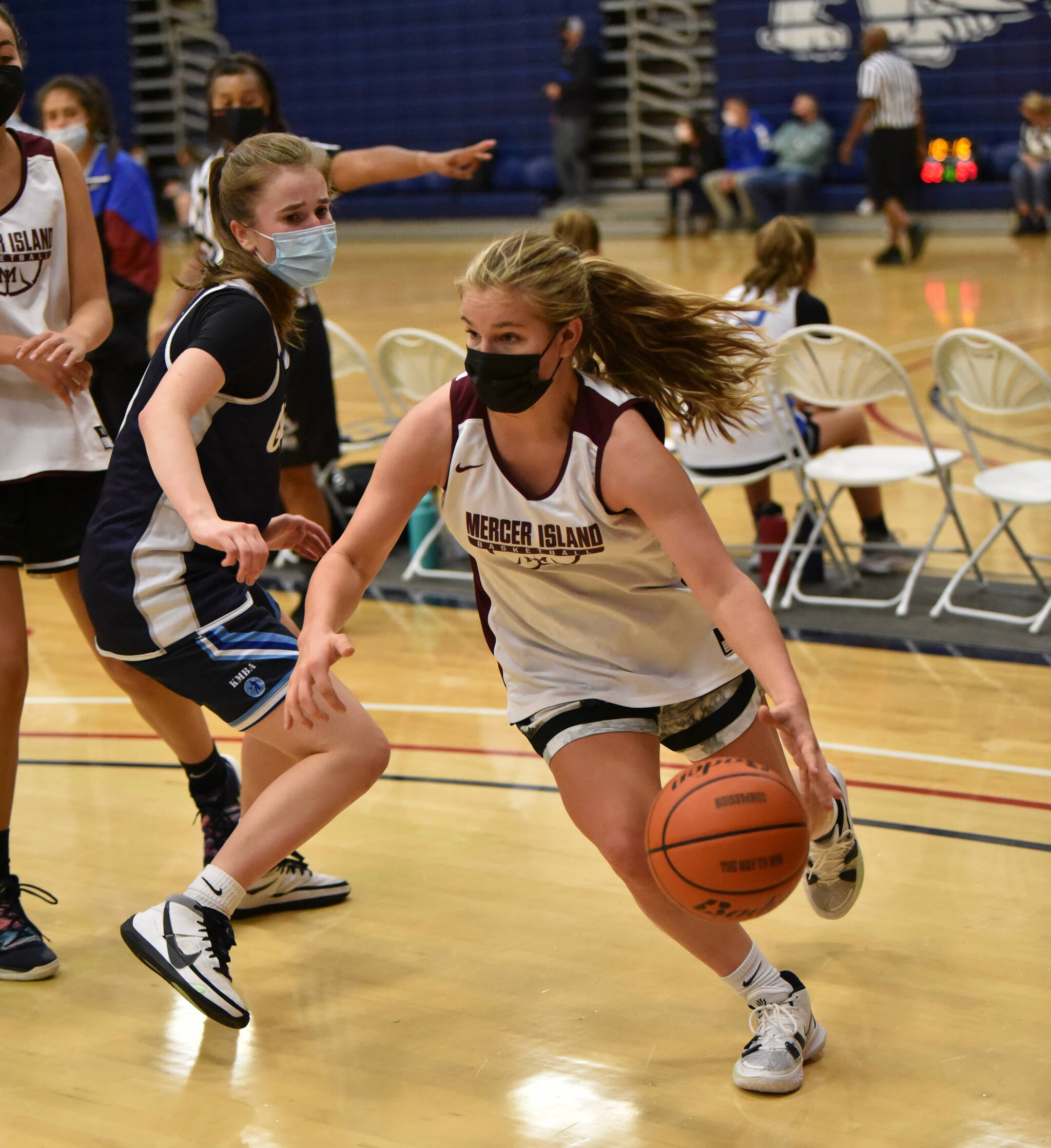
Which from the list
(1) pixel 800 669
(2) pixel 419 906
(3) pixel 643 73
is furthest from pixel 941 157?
(2) pixel 419 906

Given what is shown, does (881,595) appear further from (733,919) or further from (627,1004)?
(733,919)

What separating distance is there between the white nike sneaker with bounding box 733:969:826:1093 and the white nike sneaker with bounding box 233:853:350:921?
3.71 ft

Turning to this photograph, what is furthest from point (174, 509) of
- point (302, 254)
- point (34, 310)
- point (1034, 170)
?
point (1034, 170)

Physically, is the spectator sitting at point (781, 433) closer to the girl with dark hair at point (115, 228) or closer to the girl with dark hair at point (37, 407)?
the girl with dark hair at point (115, 228)

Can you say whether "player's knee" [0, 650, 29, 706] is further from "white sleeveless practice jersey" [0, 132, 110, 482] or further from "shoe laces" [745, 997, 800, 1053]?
"shoe laces" [745, 997, 800, 1053]

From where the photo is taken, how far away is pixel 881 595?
5379mm

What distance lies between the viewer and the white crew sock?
2580 mm

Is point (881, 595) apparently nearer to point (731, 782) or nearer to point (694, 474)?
point (694, 474)

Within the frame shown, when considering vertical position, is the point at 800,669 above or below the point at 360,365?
below

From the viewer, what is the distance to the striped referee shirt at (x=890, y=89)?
1433cm

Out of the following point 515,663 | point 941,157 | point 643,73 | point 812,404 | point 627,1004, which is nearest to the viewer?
point 515,663

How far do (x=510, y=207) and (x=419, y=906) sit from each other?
629 inches

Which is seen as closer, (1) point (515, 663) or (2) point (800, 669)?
(1) point (515, 663)

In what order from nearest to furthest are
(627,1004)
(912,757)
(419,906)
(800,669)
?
(627,1004) → (419,906) → (912,757) → (800,669)
